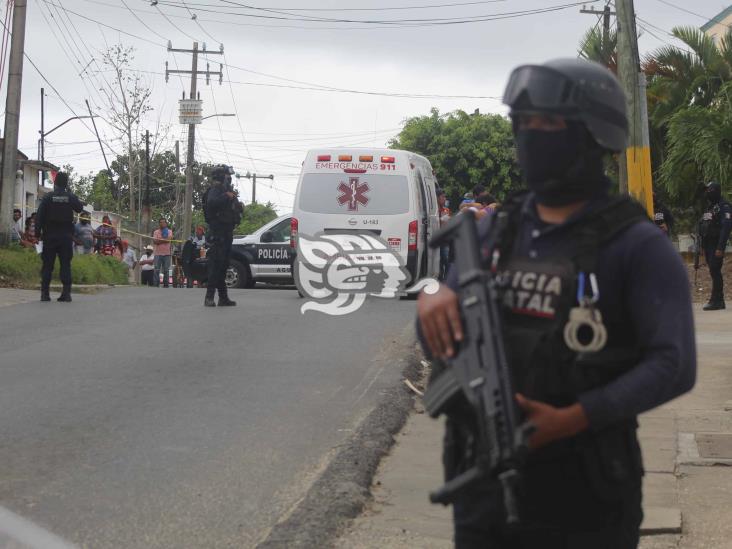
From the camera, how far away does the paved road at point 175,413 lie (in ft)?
18.6

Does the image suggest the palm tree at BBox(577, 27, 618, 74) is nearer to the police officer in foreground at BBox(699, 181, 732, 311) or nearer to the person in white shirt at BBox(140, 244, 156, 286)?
the police officer in foreground at BBox(699, 181, 732, 311)

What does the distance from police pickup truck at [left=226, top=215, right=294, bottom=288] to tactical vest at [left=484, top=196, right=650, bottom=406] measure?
20.5 metres

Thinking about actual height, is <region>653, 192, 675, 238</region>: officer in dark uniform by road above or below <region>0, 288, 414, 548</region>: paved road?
above

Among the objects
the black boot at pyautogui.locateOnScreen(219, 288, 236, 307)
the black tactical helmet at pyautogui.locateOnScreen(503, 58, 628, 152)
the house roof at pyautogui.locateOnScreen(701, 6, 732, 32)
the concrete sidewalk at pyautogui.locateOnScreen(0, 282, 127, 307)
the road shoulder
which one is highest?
the house roof at pyautogui.locateOnScreen(701, 6, 732, 32)

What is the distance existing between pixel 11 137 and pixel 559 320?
865 inches

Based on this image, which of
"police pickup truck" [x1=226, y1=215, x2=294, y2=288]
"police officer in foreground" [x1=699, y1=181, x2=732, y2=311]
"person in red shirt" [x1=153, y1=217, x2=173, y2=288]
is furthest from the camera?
"person in red shirt" [x1=153, y1=217, x2=173, y2=288]

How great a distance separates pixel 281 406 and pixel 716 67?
17515mm

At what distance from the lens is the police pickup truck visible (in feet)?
75.8

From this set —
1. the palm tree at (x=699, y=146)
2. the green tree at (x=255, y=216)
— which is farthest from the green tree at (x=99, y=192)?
the palm tree at (x=699, y=146)

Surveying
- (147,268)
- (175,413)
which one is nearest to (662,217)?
(175,413)

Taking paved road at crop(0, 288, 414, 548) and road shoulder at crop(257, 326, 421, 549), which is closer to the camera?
road shoulder at crop(257, 326, 421, 549)

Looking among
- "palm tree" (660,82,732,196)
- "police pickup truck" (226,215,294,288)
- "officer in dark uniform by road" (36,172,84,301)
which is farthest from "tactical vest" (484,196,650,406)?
"police pickup truck" (226,215,294,288)

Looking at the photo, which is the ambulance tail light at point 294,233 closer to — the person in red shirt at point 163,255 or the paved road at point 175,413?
the paved road at point 175,413

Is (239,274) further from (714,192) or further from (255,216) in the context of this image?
(255,216)
